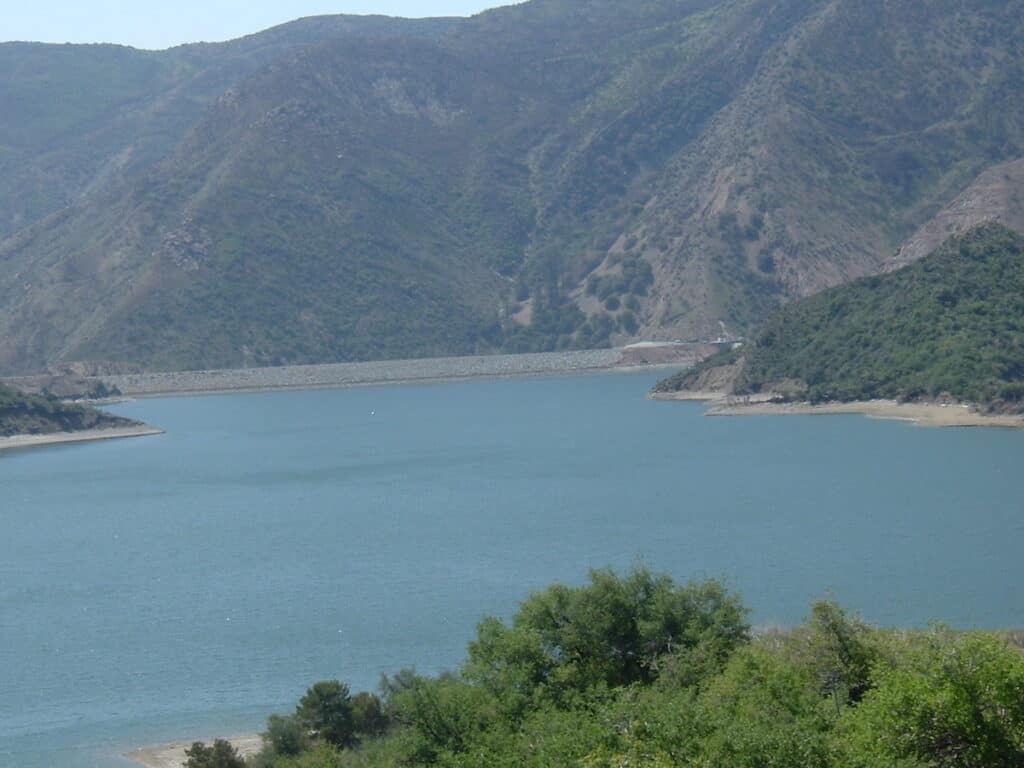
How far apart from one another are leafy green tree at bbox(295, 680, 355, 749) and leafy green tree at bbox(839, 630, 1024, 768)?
13.3m

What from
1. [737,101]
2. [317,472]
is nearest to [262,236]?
[737,101]

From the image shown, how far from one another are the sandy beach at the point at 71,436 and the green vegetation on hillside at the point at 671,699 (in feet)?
290

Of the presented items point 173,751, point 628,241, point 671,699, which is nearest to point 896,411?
point 173,751

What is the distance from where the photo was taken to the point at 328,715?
3291 cm

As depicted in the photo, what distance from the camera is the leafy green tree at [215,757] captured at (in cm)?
3169

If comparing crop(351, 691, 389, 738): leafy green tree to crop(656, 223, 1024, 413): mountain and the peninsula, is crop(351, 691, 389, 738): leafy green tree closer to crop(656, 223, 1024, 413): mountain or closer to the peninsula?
crop(656, 223, 1024, 413): mountain

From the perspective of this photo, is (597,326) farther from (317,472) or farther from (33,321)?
(317,472)

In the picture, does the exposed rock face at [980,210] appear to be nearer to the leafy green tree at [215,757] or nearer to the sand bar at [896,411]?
the sand bar at [896,411]

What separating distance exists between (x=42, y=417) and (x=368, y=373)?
4985cm

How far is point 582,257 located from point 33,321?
57070 millimetres

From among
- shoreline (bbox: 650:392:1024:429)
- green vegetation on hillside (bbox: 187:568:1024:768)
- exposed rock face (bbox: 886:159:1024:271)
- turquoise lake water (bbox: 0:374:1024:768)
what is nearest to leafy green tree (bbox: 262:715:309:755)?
green vegetation on hillside (bbox: 187:568:1024:768)

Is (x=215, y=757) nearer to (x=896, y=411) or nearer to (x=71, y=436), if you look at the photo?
(x=896, y=411)

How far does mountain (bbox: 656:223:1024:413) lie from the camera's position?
318ft

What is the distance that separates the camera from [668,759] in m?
21.0
